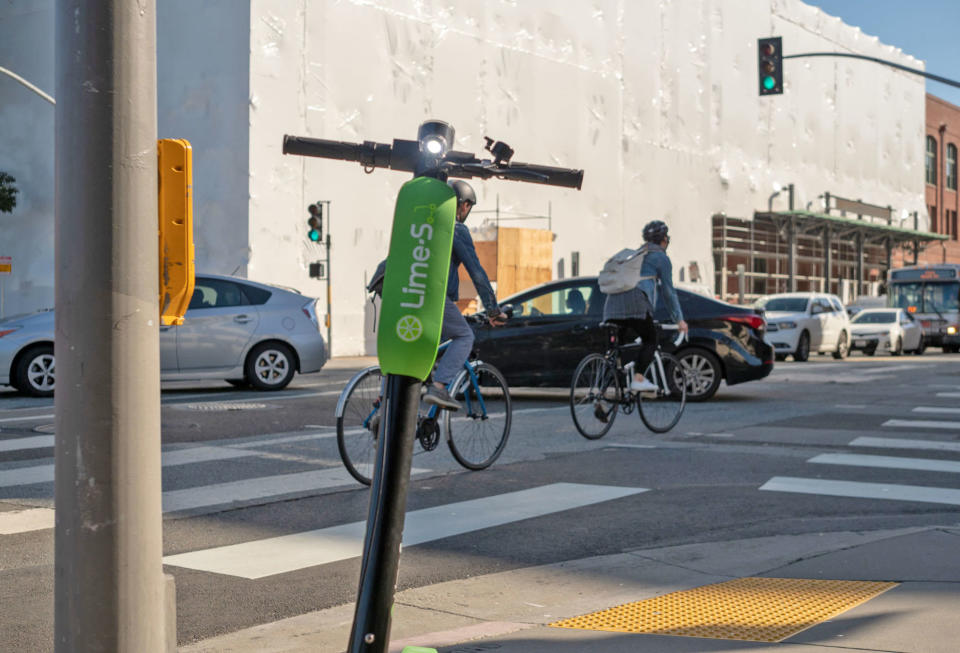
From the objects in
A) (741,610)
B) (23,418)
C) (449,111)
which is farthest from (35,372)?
(449,111)

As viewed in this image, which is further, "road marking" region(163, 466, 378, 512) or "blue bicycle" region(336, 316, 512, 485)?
"blue bicycle" region(336, 316, 512, 485)

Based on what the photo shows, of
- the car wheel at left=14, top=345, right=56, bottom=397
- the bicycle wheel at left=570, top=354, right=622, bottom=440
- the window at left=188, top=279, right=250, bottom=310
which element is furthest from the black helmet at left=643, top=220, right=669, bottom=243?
the car wheel at left=14, top=345, right=56, bottom=397

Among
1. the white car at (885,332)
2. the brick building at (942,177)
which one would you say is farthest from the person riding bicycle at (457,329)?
the brick building at (942,177)

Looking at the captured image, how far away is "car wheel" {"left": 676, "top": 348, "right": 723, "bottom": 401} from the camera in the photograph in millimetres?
14156

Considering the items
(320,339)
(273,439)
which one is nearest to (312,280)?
(320,339)

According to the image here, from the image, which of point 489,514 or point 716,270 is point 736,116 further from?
point 489,514

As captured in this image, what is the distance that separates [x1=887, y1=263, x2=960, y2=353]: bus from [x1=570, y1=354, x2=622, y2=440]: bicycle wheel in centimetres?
2976

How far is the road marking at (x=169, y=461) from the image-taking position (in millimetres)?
7656

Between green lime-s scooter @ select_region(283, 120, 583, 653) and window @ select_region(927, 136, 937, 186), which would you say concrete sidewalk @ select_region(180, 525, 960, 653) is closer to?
green lime-s scooter @ select_region(283, 120, 583, 653)

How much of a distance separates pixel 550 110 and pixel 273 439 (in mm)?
27397

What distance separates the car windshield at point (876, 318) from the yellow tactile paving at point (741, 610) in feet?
103

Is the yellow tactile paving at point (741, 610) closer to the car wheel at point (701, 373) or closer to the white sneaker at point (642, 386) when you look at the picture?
the white sneaker at point (642, 386)

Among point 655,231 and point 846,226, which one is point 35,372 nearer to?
point 655,231

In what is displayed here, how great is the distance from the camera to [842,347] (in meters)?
29.6
